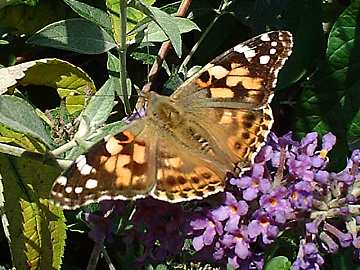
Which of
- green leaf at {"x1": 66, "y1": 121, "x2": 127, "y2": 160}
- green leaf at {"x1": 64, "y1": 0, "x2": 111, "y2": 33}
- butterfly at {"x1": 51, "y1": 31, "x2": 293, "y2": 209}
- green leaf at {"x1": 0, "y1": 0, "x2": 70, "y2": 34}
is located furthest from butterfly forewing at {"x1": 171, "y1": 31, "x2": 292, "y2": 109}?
green leaf at {"x1": 0, "y1": 0, "x2": 70, "y2": 34}

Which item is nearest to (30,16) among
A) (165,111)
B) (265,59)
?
(165,111)

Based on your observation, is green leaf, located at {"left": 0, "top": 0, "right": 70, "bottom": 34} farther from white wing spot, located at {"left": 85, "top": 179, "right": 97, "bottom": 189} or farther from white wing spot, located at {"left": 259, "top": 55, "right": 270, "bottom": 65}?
white wing spot, located at {"left": 85, "top": 179, "right": 97, "bottom": 189}

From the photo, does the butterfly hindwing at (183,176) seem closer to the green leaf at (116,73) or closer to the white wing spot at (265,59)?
the white wing spot at (265,59)

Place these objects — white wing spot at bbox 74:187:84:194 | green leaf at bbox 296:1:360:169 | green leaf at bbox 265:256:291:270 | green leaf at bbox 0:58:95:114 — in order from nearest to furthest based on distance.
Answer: white wing spot at bbox 74:187:84:194
green leaf at bbox 265:256:291:270
green leaf at bbox 0:58:95:114
green leaf at bbox 296:1:360:169

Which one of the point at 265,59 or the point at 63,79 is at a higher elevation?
the point at 265,59

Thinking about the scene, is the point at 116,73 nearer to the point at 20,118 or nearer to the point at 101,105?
the point at 101,105

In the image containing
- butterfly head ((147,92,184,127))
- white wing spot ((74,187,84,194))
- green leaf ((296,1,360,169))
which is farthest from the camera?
green leaf ((296,1,360,169))

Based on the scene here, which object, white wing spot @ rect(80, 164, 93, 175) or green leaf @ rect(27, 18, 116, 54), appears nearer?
white wing spot @ rect(80, 164, 93, 175)
